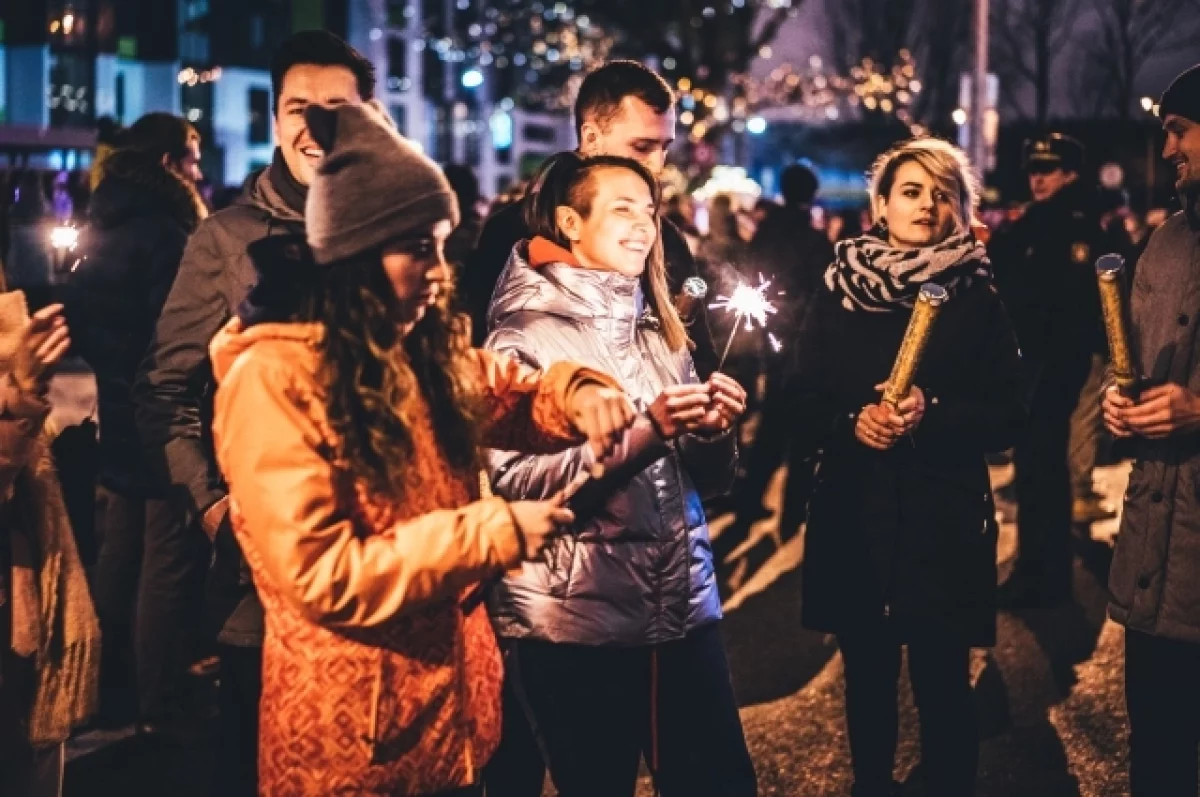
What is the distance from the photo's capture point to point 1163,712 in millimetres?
4207

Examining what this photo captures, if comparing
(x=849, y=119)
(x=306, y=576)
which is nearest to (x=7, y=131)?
(x=306, y=576)

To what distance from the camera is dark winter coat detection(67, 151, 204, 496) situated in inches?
224

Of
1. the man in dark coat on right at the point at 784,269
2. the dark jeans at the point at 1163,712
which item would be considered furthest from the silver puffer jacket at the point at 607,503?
the man in dark coat on right at the point at 784,269

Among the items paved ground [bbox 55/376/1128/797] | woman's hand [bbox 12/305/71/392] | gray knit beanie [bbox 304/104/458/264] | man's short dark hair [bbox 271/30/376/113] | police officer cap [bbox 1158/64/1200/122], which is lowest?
paved ground [bbox 55/376/1128/797]

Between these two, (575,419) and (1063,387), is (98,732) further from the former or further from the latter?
(1063,387)

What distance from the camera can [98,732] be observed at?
5984mm

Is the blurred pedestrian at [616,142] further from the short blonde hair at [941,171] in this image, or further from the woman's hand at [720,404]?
the woman's hand at [720,404]

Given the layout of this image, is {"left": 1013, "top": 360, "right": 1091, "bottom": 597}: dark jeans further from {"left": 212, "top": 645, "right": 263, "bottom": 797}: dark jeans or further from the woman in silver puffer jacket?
{"left": 212, "top": 645, "right": 263, "bottom": 797}: dark jeans

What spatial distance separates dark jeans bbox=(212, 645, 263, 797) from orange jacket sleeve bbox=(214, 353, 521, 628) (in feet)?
3.64

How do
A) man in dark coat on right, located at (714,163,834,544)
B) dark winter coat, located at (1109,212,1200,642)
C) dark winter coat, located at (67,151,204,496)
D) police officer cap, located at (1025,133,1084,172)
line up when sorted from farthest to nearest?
man in dark coat on right, located at (714,163,834,544) < police officer cap, located at (1025,133,1084,172) < dark winter coat, located at (67,151,204,496) < dark winter coat, located at (1109,212,1200,642)

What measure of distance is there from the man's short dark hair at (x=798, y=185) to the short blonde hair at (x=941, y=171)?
5363 millimetres

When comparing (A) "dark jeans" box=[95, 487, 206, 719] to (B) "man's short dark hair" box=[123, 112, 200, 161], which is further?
(B) "man's short dark hair" box=[123, 112, 200, 161]

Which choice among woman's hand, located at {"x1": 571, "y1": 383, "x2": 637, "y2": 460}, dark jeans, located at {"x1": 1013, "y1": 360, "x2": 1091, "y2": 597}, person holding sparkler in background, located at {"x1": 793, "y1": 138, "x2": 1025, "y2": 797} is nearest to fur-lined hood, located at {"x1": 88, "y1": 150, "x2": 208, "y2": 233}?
person holding sparkler in background, located at {"x1": 793, "y1": 138, "x2": 1025, "y2": 797}

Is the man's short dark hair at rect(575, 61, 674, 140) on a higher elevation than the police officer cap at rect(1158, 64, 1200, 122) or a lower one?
higher
